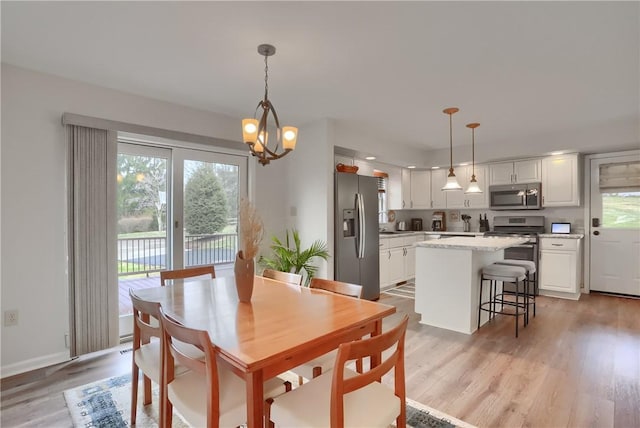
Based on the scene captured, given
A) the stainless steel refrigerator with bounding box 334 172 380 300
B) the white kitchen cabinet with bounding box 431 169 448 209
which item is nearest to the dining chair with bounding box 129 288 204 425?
the stainless steel refrigerator with bounding box 334 172 380 300

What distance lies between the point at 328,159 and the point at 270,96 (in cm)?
111

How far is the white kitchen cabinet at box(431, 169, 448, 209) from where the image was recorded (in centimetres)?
617

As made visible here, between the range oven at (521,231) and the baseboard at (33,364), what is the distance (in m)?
5.60

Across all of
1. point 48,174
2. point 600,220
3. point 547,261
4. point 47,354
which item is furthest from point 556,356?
point 48,174

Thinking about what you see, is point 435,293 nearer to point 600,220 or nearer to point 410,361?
point 410,361

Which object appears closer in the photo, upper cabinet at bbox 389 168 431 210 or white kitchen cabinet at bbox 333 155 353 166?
white kitchen cabinet at bbox 333 155 353 166

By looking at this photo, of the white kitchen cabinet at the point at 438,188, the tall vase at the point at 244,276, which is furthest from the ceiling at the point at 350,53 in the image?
the white kitchen cabinet at the point at 438,188

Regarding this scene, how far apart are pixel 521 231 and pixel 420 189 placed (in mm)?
1891

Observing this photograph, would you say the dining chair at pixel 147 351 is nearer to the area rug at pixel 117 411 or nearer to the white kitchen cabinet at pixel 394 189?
the area rug at pixel 117 411

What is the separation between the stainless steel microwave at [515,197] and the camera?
5.12 meters

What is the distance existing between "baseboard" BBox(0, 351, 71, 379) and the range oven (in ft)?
18.4

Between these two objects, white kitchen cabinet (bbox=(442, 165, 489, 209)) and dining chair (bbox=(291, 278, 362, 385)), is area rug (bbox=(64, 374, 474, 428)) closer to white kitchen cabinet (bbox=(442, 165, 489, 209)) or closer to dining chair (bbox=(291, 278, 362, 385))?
dining chair (bbox=(291, 278, 362, 385))

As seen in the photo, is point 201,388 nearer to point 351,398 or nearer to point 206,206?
point 351,398

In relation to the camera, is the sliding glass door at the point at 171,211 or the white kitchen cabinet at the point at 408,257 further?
the white kitchen cabinet at the point at 408,257
